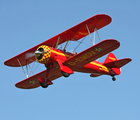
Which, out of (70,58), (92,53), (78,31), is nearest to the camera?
(92,53)

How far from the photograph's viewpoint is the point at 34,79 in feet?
69.1

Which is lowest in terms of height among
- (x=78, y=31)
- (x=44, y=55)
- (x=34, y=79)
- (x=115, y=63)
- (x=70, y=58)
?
(x=115, y=63)

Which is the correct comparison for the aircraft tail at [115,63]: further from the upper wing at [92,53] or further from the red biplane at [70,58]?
the upper wing at [92,53]

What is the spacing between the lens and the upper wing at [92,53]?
1702cm

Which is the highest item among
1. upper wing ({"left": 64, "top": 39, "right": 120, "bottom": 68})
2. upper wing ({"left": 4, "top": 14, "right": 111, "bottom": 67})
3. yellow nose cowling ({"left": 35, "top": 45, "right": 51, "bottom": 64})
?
upper wing ({"left": 4, "top": 14, "right": 111, "bottom": 67})

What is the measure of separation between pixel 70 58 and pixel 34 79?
4.04 m

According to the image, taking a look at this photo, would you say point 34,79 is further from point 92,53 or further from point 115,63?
point 115,63

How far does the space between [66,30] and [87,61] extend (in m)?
2.18

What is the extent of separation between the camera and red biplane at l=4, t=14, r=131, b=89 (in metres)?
17.8

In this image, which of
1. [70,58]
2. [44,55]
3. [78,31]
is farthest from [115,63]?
[44,55]

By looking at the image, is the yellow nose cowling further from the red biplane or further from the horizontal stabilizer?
the horizontal stabilizer

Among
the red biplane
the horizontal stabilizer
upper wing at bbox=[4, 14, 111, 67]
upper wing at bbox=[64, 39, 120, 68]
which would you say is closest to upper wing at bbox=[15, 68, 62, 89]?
the red biplane

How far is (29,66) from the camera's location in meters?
21.4

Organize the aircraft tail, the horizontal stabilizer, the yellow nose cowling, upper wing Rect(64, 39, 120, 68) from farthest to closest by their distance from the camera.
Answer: the aircraft tail < the horizontal stabilizer < the yellow nose cowling < upper wing Rect(64, 39, 120, 68)
